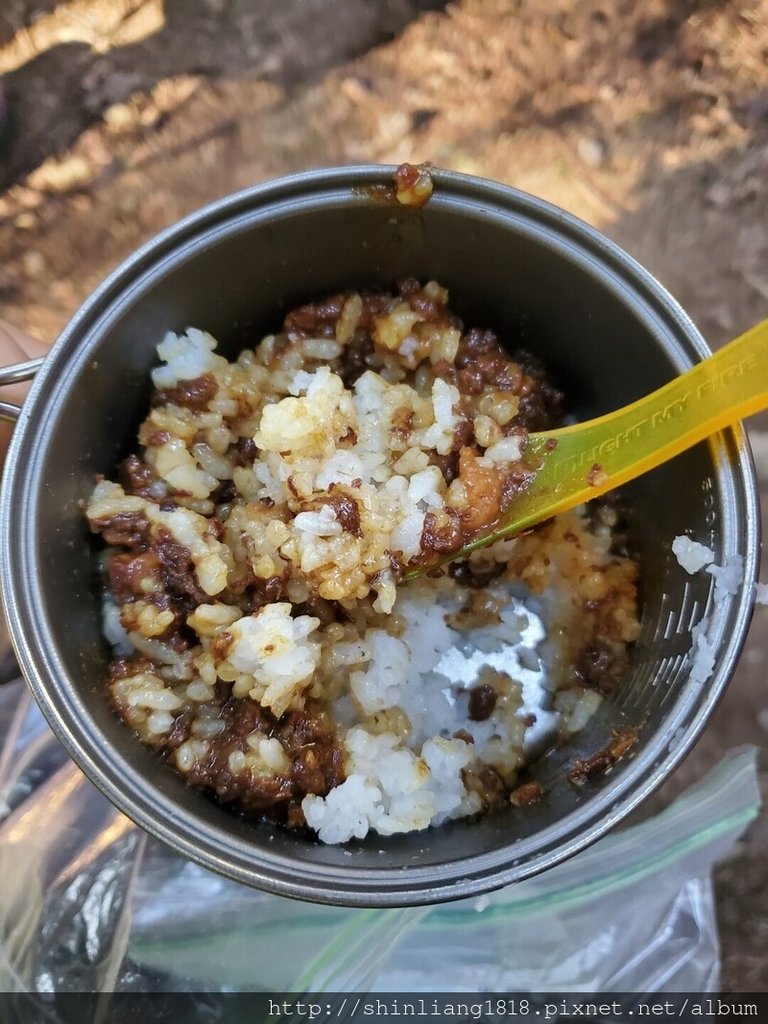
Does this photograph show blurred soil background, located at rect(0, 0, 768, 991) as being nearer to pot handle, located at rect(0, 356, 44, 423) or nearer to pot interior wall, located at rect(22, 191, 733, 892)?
pot interior wall, located at rect(22, 191, 733, 892)

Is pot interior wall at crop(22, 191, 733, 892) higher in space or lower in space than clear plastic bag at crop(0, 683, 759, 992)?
higher

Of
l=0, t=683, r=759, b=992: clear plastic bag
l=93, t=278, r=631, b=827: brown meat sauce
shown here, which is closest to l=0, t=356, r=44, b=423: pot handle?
l=93, t=278, r=631, b=827: brown meat sauce

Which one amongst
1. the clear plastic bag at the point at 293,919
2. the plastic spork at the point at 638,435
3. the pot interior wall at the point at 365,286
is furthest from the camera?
the clear plastic bag at the point at 293,919

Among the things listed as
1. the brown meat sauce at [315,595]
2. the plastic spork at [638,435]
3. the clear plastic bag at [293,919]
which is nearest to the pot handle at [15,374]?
the brown meat sauce at [315,595]

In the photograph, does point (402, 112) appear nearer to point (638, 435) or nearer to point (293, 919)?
point (638, 435)

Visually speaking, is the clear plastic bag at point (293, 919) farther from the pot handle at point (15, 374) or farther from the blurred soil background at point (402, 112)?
the blurred soil background at point (402, 112)

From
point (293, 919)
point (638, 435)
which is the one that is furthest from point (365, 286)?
point (293, 919)
